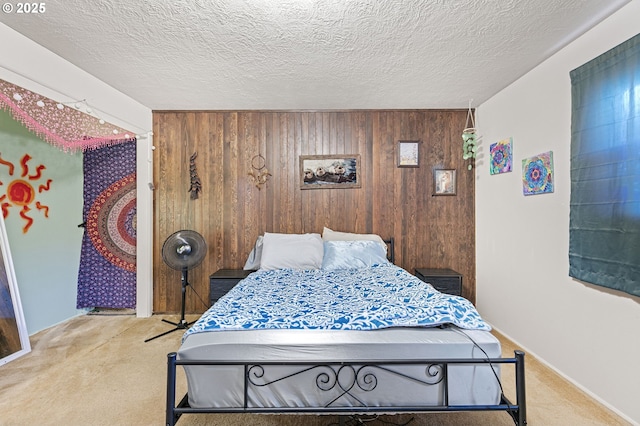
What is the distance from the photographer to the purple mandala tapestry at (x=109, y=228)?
144 inches

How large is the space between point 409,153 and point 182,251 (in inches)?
113

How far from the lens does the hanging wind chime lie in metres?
3.45

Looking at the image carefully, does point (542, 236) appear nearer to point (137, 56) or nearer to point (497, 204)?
point (497, 204)

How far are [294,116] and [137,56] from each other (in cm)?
171

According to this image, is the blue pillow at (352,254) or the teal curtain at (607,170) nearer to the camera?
the teal curtain at (607,170)

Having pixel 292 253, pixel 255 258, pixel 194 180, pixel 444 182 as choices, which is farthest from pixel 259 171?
pixel 444 182

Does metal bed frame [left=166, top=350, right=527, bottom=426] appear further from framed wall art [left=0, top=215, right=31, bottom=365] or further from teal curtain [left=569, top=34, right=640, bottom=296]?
framed wall art [left=0, top=215, right=31, bottom=365]

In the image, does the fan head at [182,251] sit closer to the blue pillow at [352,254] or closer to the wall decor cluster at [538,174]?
the blue pillow at [352,254]

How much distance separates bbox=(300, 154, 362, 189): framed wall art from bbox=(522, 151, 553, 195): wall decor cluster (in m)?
1.69

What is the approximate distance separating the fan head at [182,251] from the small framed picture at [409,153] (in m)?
2.55

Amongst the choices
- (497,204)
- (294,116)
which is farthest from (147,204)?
(497,204)

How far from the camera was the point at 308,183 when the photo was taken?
3.66 metres

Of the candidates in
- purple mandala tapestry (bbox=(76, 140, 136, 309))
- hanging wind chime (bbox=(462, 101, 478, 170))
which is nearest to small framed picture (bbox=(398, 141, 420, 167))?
hanging wind chime (bbox=(462, 101, 478, 170))

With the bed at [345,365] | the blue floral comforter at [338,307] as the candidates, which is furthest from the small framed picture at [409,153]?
the bed at [345,365]
